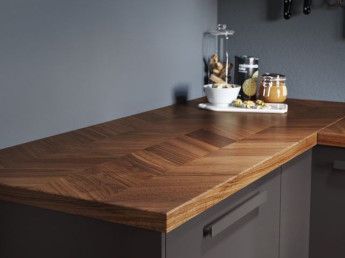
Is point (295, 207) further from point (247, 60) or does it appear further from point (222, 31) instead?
point (222, 31)

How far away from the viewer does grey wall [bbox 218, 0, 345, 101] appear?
8.21 feet

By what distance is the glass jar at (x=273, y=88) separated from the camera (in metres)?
2.38

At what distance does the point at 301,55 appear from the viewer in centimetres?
257

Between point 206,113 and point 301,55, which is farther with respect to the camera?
point 301,55

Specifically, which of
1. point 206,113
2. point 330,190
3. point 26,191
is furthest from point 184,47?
point 26,191

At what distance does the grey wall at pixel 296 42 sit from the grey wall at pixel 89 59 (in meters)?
0.18

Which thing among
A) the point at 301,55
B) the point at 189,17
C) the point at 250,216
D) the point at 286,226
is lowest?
the point at 286,226

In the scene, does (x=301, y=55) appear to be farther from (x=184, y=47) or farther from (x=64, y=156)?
(x=64, y=156)

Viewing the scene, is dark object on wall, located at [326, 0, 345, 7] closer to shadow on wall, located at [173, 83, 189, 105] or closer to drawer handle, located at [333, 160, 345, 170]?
shadow on wall, located at [173, 83, 189, 105]

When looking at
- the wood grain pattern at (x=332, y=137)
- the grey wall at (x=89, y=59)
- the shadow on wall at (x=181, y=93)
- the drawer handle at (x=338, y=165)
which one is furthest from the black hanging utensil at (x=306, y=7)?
the drawer handle at (x=338, y=165)

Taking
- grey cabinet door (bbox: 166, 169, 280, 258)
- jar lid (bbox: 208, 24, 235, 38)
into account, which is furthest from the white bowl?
grey cabinet door (bbox: 166, 169, 280, 258)

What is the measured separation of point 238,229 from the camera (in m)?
1.53

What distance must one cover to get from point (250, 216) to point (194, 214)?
0.38 m

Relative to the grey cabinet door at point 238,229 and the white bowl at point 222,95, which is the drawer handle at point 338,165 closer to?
the grey cabinet door at point 238,229
